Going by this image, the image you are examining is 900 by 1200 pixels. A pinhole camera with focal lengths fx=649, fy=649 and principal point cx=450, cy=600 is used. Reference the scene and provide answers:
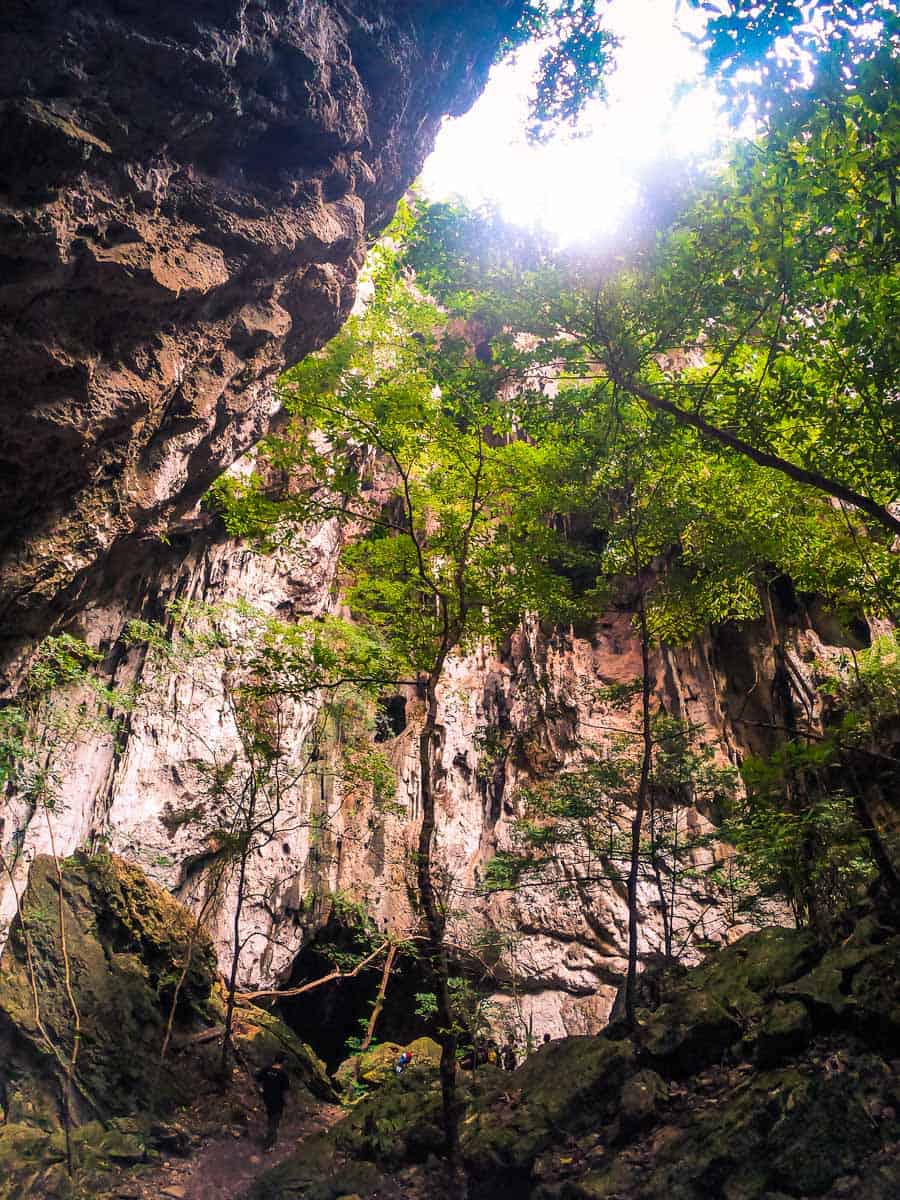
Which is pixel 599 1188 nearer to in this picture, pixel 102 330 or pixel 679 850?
pixel 679 850

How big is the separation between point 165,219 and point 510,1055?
14.0 m

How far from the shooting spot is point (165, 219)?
455 cm

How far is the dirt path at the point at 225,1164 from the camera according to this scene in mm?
7047

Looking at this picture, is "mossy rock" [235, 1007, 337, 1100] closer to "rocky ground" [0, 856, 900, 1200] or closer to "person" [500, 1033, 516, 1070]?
"rocky ground" [0, 856, 900, 1200]

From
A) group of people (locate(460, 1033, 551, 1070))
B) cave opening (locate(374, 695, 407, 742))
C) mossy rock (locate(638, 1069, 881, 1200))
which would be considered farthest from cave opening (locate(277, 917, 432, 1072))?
mossy rock (locate(638, 1069, 881, 1200))

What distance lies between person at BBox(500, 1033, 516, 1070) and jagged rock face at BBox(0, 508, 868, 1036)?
0.64m

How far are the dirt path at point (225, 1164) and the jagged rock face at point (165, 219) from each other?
6.71 metres

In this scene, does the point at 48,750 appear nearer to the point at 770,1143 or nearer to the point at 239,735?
the point at 239,735

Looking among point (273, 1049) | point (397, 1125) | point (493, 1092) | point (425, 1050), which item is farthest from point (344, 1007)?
point (493, 1092)

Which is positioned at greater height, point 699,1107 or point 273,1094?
point 273,1094

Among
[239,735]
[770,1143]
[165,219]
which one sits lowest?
[770,1143]

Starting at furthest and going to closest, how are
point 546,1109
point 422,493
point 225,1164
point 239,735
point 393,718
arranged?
point 393,718 → point 239,735 → point 422,493 → point 225,1164 → point 546,1109

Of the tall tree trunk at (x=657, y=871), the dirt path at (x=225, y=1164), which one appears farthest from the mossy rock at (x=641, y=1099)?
the dirt path at (x=225, y=1164)

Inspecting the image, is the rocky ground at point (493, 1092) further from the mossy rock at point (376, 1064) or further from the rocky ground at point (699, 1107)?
the mossy rock at point (376, 1064)
